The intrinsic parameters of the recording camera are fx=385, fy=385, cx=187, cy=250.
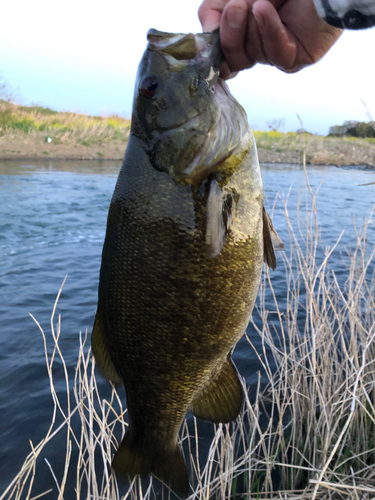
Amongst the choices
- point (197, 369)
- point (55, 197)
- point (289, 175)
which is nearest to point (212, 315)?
point (197, 369)

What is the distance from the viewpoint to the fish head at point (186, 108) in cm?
153

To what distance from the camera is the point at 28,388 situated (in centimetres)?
445

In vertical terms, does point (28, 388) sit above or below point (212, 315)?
below

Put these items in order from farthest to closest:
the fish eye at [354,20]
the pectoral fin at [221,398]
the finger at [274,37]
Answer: the pectoral fin at [221,398], the finger at [274,37], the fish eye at [354,20]

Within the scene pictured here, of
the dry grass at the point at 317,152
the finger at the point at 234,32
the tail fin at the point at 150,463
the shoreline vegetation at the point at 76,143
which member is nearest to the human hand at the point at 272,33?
the finger at the point at 234,32

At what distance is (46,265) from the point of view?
25.9 ft

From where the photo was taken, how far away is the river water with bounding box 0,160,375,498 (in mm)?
4137

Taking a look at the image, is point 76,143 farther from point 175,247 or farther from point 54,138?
point 175,247

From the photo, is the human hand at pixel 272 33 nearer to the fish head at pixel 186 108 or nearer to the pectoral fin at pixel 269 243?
the fish head at pixel 186 108

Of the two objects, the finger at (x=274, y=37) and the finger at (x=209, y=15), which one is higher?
the finger at (x=209, y=15)

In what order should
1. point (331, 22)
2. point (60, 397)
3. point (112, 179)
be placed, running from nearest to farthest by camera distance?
point (331, 22) < point (60, 397) < point (112, 179)

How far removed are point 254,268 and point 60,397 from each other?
3640 mm

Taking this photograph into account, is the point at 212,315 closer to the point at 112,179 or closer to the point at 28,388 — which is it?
the point at 28,388

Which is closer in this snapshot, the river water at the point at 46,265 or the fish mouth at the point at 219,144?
the fish mouth at the point at 219,144
